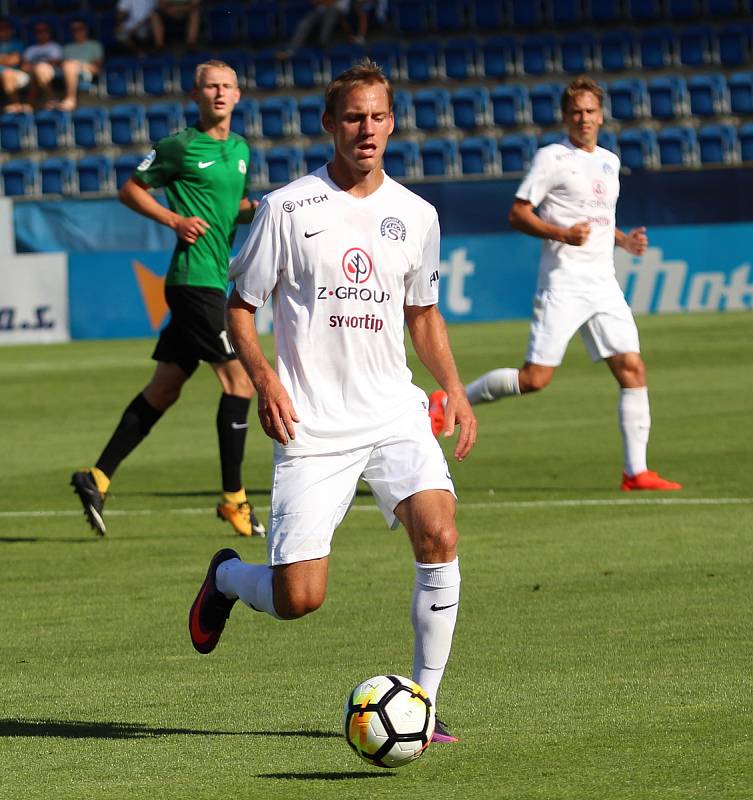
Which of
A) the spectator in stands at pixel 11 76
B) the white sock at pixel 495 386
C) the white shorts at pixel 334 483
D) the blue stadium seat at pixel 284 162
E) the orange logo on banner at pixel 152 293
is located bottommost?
the white shorts at pixel 334 483

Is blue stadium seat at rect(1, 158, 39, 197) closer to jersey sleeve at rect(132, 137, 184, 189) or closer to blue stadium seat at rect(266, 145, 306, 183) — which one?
blue stadium seat at rect(266, 145, 306, 183)

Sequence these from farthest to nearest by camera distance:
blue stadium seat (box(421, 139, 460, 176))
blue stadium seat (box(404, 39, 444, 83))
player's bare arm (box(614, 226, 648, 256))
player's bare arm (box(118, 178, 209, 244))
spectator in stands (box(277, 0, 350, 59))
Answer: spectator in stands (box(277, 0, 350, 59)) → blue stadium seat (box(404, 39, 444, 83)) → blue stadium seat (box(421, 139, 460, 176)) → player's bare arm (box(614, 226, 648, 256)) → player's bare arm (box(118, 178, 209, 244))

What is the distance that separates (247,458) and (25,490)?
2058 millimetres

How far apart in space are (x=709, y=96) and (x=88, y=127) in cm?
Answer: 1102

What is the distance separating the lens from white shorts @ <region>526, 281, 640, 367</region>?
33.8 feet

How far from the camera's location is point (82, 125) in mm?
29672

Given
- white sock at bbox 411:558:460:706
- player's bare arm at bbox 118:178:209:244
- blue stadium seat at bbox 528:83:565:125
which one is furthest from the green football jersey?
blue stadium seat at bbox 528:83:565:125

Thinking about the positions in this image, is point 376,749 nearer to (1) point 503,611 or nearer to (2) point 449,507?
(2) point 449,507

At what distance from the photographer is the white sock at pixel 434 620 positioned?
4.79 meters

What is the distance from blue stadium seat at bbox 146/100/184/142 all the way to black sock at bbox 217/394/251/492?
69.0ft

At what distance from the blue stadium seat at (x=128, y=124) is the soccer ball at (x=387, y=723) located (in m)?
26.0

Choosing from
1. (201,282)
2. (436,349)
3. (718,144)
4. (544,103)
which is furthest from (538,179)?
(544,103)

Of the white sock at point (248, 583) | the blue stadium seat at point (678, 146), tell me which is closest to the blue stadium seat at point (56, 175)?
the blue stadium seat at point (678, 146)

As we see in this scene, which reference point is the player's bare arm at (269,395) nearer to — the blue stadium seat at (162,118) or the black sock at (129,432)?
the black sock at (129,432)
